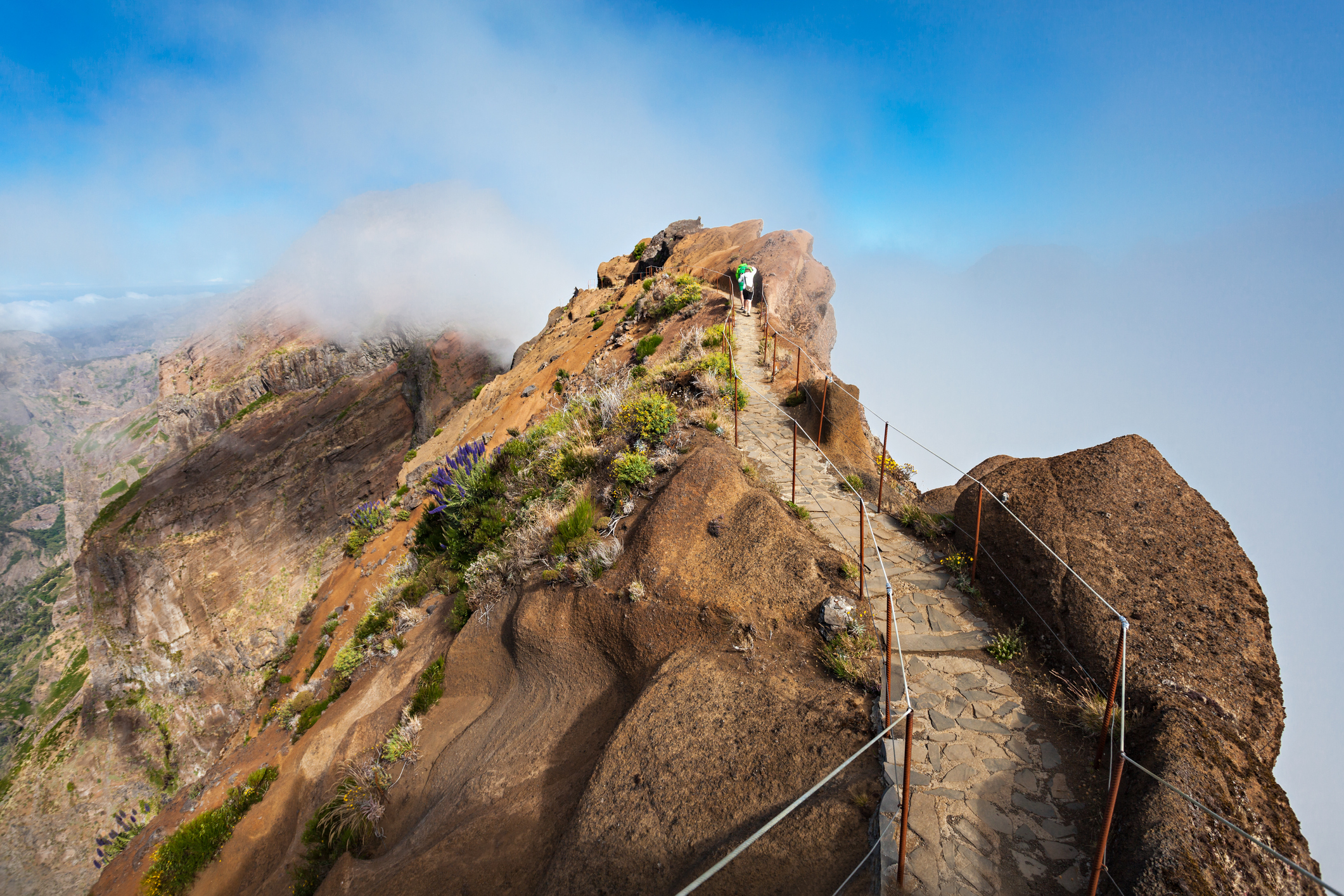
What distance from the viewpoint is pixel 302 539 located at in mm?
46656

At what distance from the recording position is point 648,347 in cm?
1697

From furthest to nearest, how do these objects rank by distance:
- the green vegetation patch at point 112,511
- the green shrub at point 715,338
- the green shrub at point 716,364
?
the green vegetation patch at point 112,511 → the green shrub at point 715,338 → the green shrub at point 716,364

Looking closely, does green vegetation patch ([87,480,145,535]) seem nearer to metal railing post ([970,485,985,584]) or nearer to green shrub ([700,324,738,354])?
green shrub ([700,324,738,354])

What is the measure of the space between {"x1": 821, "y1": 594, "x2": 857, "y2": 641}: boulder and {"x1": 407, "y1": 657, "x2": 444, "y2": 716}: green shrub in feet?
20.3

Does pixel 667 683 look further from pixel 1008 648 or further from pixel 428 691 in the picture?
pixel 428 691

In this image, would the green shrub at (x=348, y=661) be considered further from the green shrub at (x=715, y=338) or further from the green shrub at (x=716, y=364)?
the green shrub at (x=715, y=338)

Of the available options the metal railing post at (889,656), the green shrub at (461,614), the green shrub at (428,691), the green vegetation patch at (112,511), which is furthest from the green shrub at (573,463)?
the green vegetation patch at (112,511)

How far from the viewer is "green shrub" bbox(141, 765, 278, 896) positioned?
28.3 feet

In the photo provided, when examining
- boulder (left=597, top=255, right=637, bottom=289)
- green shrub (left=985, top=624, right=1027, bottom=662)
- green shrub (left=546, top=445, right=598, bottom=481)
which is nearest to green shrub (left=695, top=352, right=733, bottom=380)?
green shrub (left=546, top=445, right=598, bottom=481)

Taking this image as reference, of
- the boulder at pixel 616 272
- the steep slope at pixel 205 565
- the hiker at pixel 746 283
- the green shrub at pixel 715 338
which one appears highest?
the boulder at pixel 616 272

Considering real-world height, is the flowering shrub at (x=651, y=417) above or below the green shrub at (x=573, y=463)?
above

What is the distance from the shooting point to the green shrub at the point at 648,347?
16.8 meters

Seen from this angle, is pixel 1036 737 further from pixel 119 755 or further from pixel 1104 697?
pixel 119 755

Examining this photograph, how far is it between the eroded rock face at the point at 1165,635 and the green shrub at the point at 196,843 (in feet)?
40.9
